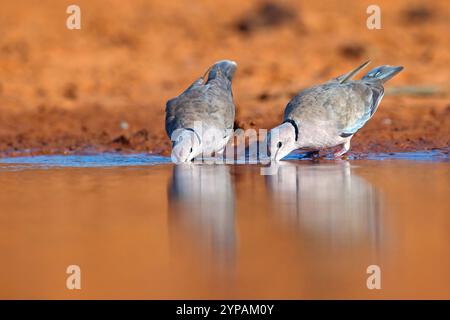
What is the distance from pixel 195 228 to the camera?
5164 millimetres

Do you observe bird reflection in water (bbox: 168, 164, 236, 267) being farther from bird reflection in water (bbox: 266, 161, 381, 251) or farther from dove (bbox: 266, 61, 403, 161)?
dove (bbox: 266, 61, 403, 161)

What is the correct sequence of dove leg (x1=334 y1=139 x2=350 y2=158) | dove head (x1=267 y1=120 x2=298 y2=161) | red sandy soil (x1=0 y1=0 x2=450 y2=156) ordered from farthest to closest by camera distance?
red sandy soil (x1=0 y1=0 x2=450 y2=156) → dove leg (x1=334 y1=139 x2=350 y2=158) → dove head (x1=267 y1=120 x2=298 y2=161)

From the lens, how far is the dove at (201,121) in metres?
7.89

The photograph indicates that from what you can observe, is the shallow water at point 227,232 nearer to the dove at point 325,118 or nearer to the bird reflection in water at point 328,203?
the bird reflection in water at point 328,203

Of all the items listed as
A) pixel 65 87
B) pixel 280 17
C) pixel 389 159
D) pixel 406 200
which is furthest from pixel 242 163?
pixel 280 17

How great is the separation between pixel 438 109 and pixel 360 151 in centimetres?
242

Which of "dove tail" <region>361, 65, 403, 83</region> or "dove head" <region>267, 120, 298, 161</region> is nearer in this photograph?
"dove head" <region>267, 120, 298, 161</region>

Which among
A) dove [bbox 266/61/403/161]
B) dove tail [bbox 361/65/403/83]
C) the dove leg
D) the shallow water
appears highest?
dove tail [bbox 361/65/403/83]

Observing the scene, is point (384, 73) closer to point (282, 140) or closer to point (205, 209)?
point (282, 140)

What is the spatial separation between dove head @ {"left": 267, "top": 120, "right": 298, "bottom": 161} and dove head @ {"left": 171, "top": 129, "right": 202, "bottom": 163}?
66 centimetres

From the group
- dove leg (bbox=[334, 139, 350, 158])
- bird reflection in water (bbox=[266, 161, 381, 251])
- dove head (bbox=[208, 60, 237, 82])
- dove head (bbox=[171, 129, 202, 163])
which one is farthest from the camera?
dove head (bbox=[208, 60, 237, 82])

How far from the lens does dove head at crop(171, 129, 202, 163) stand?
7.79 m

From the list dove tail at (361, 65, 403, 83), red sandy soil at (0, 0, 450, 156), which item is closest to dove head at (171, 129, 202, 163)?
red sandy soil at (0, 0, 450, 156)

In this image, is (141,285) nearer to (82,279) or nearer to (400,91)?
(82,279)
